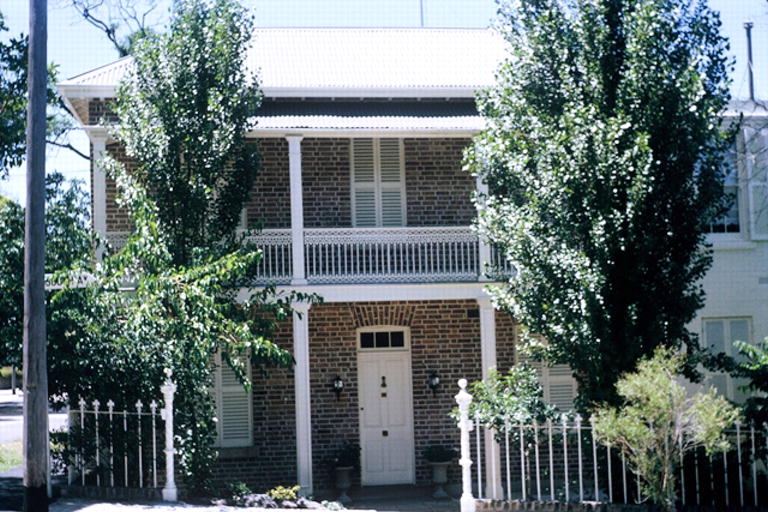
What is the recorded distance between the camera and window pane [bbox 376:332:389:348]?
19.1 m

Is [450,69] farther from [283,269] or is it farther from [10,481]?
[10,481]

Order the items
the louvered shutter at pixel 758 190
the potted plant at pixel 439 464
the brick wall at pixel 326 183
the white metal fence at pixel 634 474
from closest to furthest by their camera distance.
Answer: the white metal fence at pixel 634 474 → the potted plant at pixel 439 464 → the louvered shutter at pixel 758 190 → the brick wall at pixel 326 183

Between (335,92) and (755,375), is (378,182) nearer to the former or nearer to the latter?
(335,92)

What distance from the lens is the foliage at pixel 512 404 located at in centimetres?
1408

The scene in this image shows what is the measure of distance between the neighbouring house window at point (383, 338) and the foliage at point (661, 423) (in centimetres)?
694

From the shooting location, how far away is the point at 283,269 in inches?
685

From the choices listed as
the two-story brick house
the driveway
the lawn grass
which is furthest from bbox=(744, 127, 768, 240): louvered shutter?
the lawn grass

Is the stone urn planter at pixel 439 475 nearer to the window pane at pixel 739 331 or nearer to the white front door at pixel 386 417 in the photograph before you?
the white front door at pixel 386 417

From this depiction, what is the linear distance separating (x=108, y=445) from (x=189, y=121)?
4.76 metres

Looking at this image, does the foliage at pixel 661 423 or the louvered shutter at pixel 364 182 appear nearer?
the foliage at pixel 661 423

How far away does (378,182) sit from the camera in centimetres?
1923

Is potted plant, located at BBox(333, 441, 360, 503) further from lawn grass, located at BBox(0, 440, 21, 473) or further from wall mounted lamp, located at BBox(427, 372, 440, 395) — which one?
lawn grass, located at BBox(0, 440, 21, 473)

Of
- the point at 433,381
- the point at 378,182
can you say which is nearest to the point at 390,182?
the point at 378,182

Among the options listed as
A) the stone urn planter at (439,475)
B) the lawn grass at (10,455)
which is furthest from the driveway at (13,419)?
the stone urn planter at (439,475)
